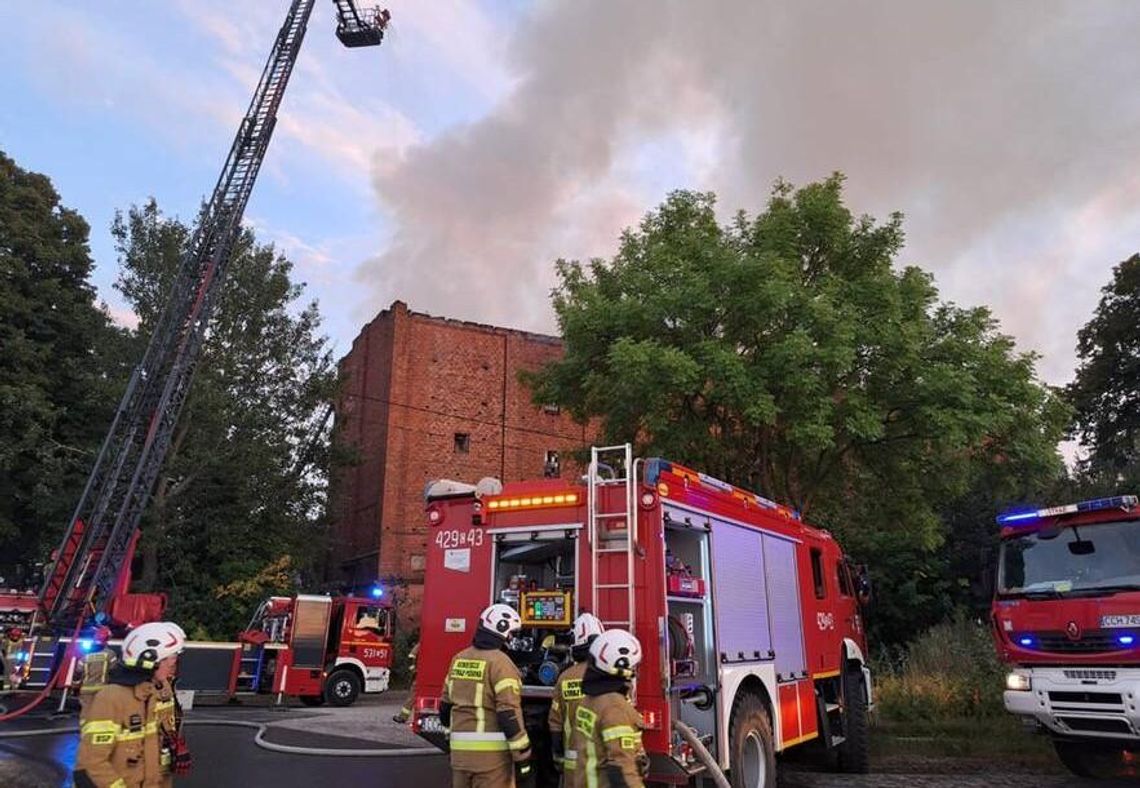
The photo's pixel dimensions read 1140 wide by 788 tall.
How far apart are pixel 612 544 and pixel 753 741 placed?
2253 millimetres

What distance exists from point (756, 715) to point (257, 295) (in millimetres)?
22226

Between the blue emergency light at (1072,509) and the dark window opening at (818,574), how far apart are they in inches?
82.6

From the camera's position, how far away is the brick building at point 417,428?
2675 centimetres

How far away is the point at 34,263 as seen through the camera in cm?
2570

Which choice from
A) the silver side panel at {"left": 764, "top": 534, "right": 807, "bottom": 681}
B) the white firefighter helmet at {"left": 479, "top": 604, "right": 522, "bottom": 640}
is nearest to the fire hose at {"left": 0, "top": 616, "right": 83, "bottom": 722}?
the white firefighter helmet at {"left": 479, "top": 604, "right": 522, "bottom": 640}

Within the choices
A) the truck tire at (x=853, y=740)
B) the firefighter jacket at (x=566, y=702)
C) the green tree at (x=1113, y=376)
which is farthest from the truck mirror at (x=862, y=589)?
the green tree at (x=1113, y=376)

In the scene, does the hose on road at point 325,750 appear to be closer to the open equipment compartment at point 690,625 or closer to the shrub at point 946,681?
the open equipment compartment at point 690,625

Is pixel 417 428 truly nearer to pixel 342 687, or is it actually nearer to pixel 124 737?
pixel 342 687

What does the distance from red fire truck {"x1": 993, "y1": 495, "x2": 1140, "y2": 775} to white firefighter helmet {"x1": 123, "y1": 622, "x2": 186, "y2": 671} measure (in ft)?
26.7

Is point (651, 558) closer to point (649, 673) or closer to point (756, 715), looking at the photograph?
point (649, 673)

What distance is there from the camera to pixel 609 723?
15.3 ft

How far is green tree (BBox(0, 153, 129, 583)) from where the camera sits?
21609 millimetres

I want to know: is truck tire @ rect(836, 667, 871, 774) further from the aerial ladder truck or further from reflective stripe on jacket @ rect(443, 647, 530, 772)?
the aerial ladder truck

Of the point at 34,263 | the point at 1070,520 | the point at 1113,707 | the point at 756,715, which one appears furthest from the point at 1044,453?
the point at 34,263
